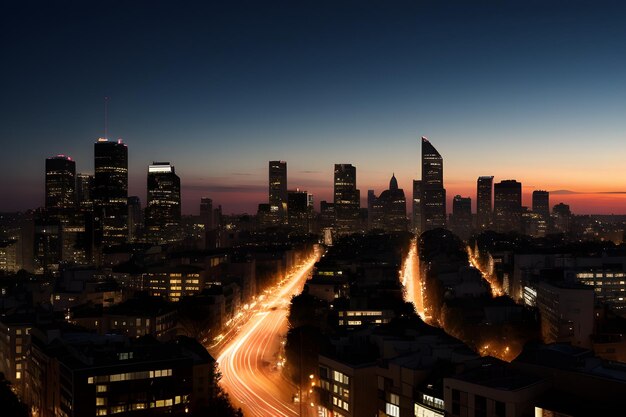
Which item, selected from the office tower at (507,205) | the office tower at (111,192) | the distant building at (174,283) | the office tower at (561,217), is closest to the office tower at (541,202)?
the office tower at (561,217)

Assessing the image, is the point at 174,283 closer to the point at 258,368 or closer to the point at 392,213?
the point at 258,368

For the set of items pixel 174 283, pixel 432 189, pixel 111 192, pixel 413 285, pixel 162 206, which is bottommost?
pixel 413 285

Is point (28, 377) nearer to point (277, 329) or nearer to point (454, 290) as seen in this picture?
point (277, 329)

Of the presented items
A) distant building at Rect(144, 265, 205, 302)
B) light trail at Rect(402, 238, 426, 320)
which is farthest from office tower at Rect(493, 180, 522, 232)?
distant building at Rect(144, 265, 205, 302)

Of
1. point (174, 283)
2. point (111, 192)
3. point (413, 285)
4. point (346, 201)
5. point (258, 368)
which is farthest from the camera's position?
point (346, 201)

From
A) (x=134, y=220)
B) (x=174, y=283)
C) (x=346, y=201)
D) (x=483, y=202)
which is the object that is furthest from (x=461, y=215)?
(x=174, y=283)

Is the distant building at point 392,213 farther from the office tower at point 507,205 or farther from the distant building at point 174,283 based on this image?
the distant building at point 174,283

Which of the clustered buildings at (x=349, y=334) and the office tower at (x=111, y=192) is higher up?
the office tower at (x=111, y=192)
